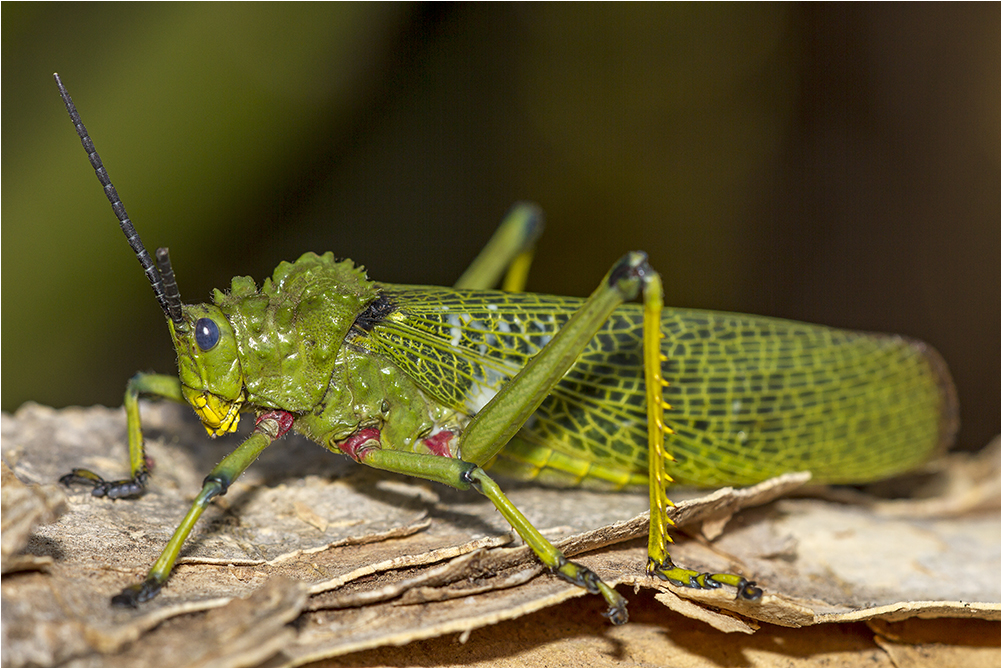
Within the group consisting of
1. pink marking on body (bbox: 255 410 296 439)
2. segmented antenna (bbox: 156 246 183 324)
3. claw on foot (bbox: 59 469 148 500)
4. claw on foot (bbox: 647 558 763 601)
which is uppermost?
segmented antenna (bbox: 156 246 183 324)

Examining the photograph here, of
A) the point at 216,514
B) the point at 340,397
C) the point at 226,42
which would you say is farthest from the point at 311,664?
the point at 226,42

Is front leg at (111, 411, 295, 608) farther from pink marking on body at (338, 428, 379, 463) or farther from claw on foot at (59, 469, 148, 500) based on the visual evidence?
claw on foot at (59, 469, 148, 500)

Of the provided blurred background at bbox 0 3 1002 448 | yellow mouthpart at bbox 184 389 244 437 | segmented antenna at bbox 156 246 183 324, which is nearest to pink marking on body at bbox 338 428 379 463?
yellow mouthpart at bbox 184 389 244 437

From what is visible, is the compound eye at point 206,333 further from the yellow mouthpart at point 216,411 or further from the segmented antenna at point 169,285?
the yellow mouthpart at point 216,411

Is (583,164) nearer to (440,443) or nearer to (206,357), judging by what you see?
(440,443)

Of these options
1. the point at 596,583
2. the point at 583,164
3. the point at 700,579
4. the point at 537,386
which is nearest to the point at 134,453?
the point at 537,386

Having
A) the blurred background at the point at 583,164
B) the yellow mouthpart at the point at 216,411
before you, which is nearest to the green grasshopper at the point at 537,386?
the yellow mouthpart at the point at 216,411
